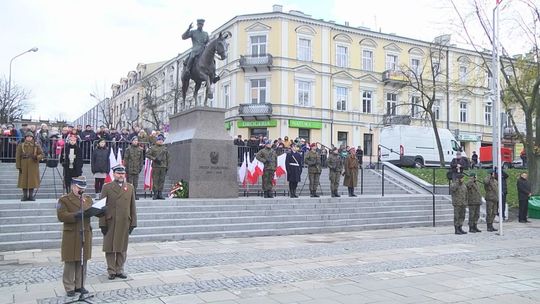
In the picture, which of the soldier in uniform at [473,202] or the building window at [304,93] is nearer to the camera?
the soldier in uniform at [473,202]

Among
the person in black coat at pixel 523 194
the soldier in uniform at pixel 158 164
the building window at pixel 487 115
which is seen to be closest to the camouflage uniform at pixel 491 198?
the person in black coat at pixel 523 194

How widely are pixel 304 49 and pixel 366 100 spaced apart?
7913mm

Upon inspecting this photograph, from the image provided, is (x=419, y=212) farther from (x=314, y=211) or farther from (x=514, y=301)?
(x=514, y=301)

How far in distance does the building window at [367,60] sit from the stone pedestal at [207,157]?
31.0 metres

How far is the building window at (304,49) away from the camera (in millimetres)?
41969

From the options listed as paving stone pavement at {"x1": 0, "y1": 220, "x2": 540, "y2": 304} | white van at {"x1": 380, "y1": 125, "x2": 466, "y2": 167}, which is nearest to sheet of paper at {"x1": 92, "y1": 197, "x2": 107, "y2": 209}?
paving stone pavement at {"x1": 0, "y1": 220, "x2": 540, "y2": 304}

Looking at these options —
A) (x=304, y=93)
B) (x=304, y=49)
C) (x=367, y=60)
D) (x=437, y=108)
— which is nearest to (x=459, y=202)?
(x=304, y=93)

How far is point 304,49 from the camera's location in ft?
139

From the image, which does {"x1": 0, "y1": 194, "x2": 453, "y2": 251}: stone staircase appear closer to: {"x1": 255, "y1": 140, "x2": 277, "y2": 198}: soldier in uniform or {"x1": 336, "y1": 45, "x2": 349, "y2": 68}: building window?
{"x1": 255, "y1": 140, "x2": 277, "y2": 198}: soldier in uniform

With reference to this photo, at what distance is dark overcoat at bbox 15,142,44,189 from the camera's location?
42.7 feet

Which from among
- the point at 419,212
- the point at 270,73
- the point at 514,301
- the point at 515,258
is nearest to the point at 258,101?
the point at 270,73

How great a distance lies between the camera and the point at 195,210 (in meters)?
14.1

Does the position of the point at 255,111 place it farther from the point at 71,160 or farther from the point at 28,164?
the point at 28,164

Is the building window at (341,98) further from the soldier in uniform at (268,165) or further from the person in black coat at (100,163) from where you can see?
the person in black coat at (100,163)
